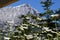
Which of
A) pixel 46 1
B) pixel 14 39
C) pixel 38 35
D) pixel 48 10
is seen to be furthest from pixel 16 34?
pixel 46 1

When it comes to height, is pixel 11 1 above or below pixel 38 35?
above

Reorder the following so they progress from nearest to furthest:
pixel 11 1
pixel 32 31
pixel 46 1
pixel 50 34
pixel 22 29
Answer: pixel 50 34 < pixel 22 29 < pixel 32 31 < pixel 11 1 < pixel 46 1

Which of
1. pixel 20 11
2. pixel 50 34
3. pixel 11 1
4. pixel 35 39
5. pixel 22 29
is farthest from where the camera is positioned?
pixel 20 11

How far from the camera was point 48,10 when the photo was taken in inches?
192

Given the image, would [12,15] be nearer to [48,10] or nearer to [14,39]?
[48,10]

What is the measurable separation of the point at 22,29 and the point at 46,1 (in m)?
2.44

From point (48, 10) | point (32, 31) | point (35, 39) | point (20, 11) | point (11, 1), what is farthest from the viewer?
point (20, 11)

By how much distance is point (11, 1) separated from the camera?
3.76 m

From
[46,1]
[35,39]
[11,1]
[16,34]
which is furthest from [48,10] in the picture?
[35,39]

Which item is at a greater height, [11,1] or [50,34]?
[11,1]

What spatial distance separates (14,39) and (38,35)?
39 centimetres

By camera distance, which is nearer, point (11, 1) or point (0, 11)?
point (11, 1)

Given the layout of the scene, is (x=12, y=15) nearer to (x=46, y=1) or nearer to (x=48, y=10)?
(x=46, y=1)

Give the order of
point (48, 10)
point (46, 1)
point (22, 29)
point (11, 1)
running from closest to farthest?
point (22, 29), point (11, 1), point (48, 10), point (46, 1)
